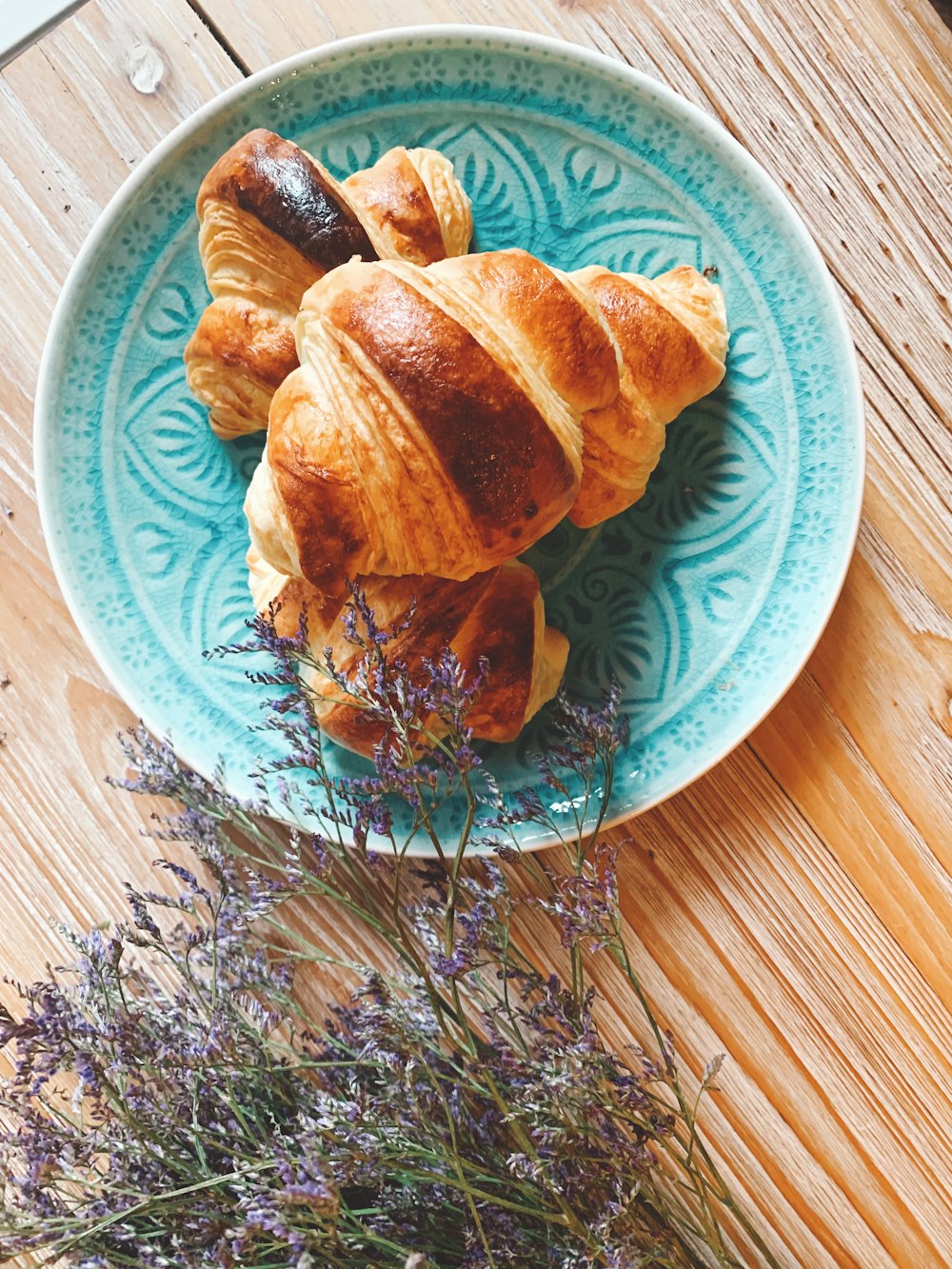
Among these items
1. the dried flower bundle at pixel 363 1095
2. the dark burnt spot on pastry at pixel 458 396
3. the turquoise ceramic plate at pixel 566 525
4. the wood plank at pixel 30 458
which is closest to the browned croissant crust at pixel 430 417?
the dark burnt spot on pastry at pixel 458 396

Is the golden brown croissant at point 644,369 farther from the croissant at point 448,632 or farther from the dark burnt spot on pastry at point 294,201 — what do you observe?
the dark burnt spot on pastry at point 294,201

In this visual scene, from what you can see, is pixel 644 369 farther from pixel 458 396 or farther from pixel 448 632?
pixel 448 632

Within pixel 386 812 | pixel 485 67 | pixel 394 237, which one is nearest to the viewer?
pixel 386 812

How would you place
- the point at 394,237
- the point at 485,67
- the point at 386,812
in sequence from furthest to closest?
1. the point at 485,67
2. the point at 394,237
3. the point at 386,812

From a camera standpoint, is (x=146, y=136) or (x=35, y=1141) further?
(x=146, y=136)

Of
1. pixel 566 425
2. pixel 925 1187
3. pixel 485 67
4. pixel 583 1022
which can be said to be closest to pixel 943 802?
pixel 925 1187

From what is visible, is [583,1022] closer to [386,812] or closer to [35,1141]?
[386,812]
